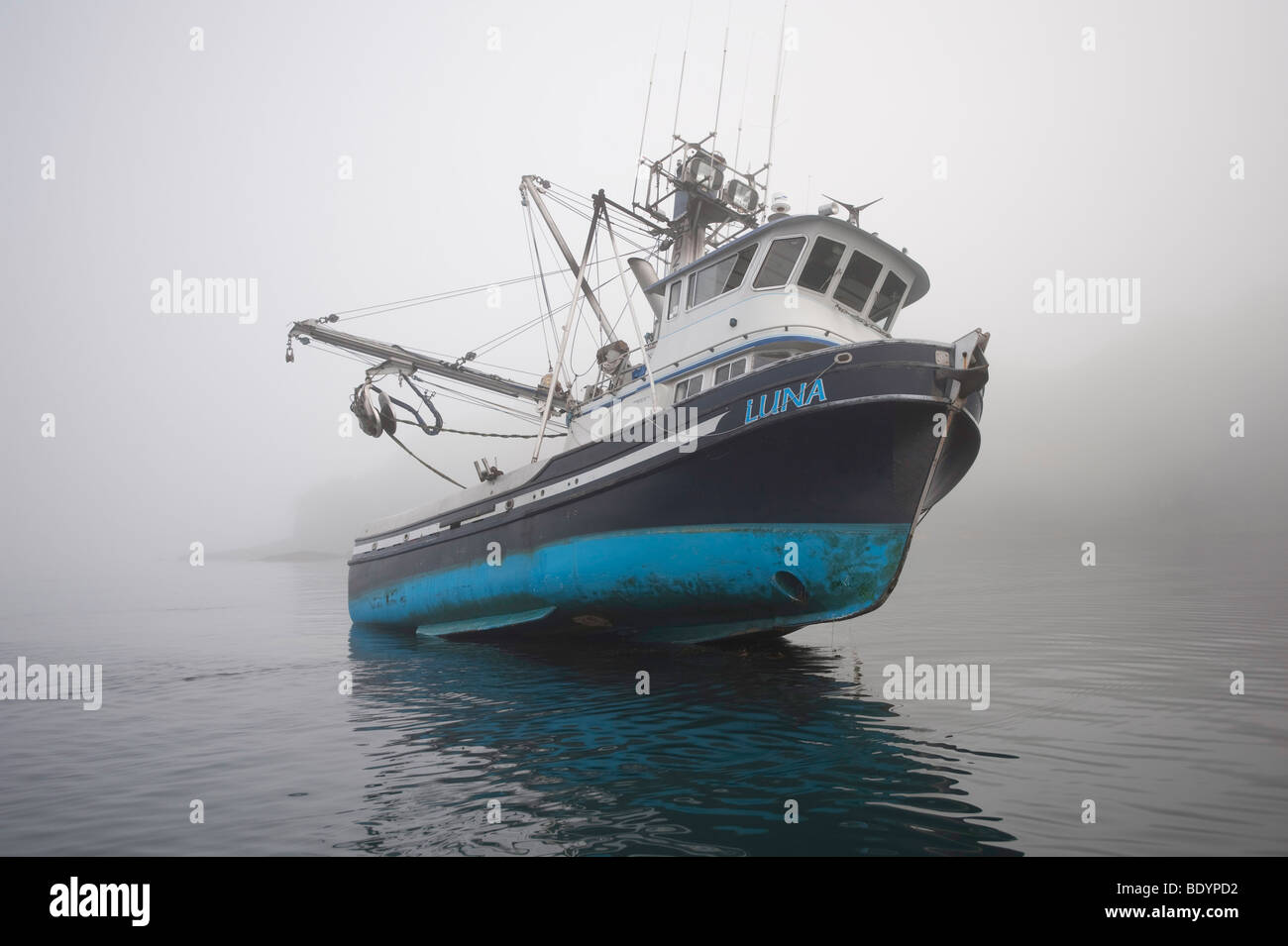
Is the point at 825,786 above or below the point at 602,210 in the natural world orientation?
below

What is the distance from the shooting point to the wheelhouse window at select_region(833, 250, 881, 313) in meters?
11.9

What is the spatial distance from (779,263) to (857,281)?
153cm

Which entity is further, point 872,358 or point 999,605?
point 999,605

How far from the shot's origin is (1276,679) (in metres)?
9.39

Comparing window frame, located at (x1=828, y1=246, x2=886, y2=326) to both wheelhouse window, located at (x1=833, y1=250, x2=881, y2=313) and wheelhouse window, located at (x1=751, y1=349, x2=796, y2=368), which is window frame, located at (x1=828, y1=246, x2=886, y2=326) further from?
wheelhouse window, located at (x1=751, y1=349, x2=796, y2=368)

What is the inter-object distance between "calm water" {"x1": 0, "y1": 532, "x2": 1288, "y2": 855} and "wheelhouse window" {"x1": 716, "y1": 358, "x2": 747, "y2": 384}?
191 inches

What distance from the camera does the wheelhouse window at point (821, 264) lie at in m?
11.6

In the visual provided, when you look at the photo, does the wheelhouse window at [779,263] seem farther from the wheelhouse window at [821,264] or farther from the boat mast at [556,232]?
the boat mast at [556,232]

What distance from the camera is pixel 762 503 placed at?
987 centimetres
